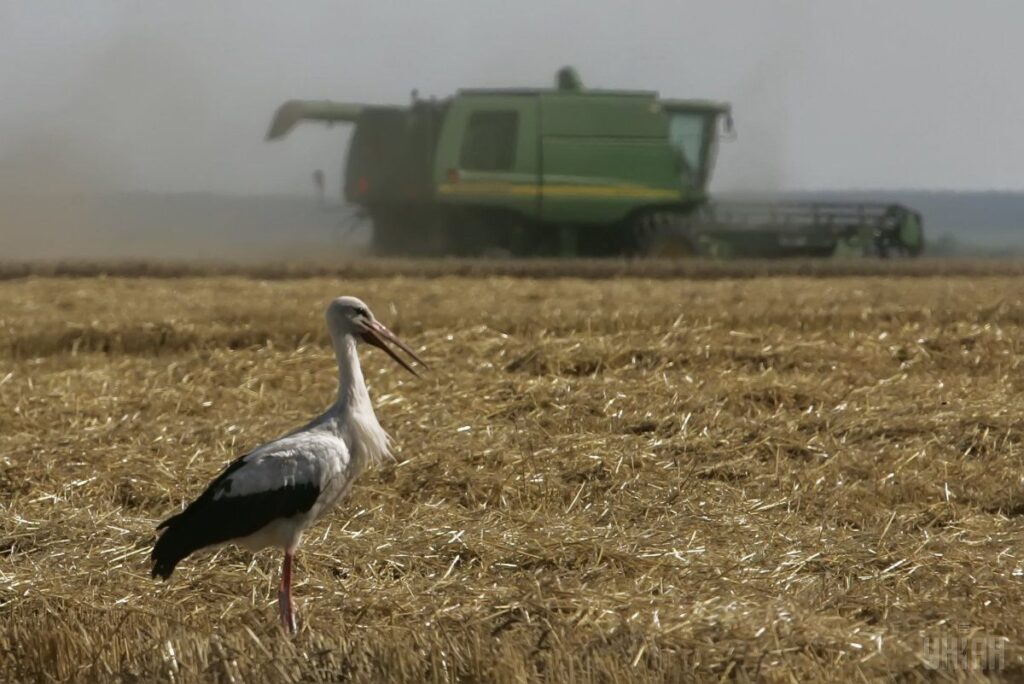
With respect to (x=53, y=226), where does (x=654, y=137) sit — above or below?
above

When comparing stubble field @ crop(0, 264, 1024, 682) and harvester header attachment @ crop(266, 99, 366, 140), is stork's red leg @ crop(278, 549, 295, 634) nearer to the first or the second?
stubble field @ crop(0, 264, 1024, 682)

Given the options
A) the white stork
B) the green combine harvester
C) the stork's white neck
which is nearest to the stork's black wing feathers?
the white stork

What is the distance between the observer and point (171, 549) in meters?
6.43

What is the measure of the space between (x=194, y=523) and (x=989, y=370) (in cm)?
665

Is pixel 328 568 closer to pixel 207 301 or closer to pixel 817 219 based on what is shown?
pixel 207 301

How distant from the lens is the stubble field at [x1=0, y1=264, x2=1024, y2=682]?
5512 millimetres

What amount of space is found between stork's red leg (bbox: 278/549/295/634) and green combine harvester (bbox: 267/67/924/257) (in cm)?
2053

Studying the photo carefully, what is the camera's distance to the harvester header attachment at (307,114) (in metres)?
27.8

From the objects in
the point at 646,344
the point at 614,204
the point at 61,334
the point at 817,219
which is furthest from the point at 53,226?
the point at 646,344

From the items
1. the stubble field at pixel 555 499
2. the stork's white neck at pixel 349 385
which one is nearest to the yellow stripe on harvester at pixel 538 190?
the stubble field at pixel 555 499

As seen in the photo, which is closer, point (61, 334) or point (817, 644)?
point (817, 644)

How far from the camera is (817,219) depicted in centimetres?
2828

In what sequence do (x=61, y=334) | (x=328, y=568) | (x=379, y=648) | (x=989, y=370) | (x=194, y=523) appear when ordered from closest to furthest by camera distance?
1. (x=379, y=648)
2. (x=194, y=523)
3. (x=328, y=568)
4. (x=989, y=370)
5. (x=61, y=334)

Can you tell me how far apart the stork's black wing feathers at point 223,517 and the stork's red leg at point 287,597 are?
18 centimetres
